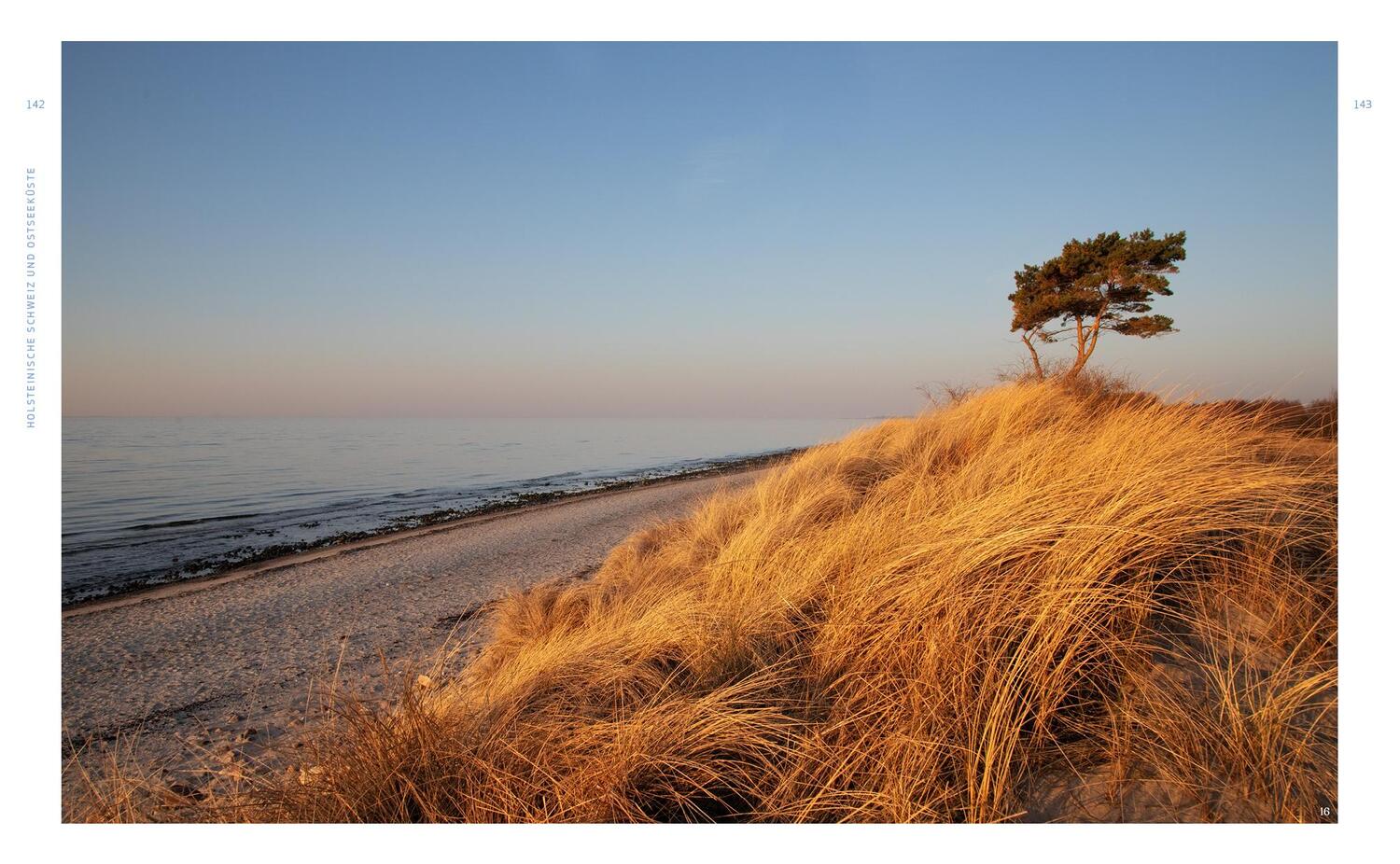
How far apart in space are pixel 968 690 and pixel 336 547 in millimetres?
12684

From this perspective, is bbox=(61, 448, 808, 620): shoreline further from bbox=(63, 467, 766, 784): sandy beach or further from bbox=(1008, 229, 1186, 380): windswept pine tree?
bbox=(1008, 229, 1186, 380): windswept pine tree

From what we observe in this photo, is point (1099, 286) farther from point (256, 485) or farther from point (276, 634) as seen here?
point (256, 485)

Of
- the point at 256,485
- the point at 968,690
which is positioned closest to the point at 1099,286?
the point at 968,690

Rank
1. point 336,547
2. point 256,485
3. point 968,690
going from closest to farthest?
point 968,690 < point 336,547 < point 256,485

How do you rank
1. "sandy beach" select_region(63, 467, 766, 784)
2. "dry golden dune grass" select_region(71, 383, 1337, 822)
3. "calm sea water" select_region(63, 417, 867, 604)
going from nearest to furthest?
1. "dry golden dune grass" select_region(71, 383, 1337, 822)
2. "sandy beach" select_region(63, 467, 766, 784)
3. "calm sea water" select_region(63, 417, 867, 604)

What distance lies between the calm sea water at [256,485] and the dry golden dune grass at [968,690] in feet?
7.07

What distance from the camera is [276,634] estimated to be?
20.7 feet

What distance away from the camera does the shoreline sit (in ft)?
27.2

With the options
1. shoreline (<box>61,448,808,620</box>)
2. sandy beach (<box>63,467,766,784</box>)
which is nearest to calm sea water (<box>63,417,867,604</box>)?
shoreline (<box>61,448,808,620</box>)

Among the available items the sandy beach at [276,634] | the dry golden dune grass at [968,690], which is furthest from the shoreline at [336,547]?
the dry golden dune grass at [968,690]

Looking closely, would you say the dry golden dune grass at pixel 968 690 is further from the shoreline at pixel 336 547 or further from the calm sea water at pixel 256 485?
the shoreline at pixel 336 547

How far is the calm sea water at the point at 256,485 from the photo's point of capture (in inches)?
423

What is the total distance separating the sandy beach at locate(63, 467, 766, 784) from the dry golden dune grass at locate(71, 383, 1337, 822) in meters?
0.52

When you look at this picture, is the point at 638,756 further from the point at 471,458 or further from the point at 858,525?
the point at 471,458
